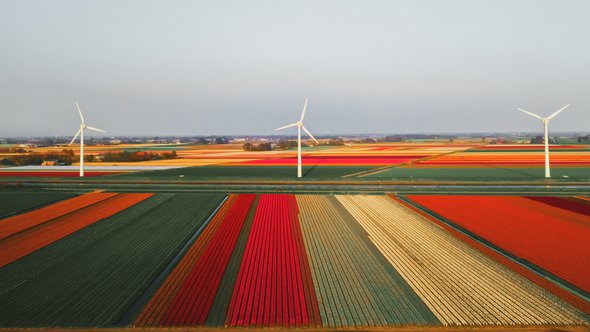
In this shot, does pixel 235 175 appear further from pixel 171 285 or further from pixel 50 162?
pixel 50 162

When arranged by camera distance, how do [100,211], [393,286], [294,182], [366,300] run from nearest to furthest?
[366,300]
[393,286]
[100,211]
[294,182]

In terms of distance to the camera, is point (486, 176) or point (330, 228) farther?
point (486, 176)

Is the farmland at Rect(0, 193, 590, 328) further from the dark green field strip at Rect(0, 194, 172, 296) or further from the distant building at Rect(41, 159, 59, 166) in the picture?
the distant building at Rect(41, 159, 59, 166)

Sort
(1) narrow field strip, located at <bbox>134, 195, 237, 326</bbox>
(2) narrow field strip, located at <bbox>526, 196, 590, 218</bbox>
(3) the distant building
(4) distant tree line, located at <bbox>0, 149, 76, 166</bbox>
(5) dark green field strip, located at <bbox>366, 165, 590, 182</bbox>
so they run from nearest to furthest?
1. (1) narrow field strip, located at <bbox>134, 195, 237, 326</bbox>
2. (2) narrow field strip, located at <bbox>526, 196, 590, 218</bbox>
3. (5) dark green field strip, located at <bbox>366, 165, 590, 182</bbox>
4. (3) the distant building
5. (4) distant tree line, located at <bbox>0, 149, 76, 166</bbox>

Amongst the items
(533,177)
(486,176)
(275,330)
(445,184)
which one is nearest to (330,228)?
(275,330)

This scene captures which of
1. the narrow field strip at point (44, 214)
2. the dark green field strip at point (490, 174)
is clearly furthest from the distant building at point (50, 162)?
the dark green field strip at point (490, 174)

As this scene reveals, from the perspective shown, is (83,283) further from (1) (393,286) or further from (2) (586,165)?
(2) (586,165)

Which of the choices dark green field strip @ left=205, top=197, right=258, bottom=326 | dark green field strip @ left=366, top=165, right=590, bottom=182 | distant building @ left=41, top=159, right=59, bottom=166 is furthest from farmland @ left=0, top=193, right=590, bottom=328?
distant building @ left=41, top=159, right=59, bottom=166

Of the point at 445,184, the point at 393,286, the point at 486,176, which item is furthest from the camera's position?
the point at 486,176
